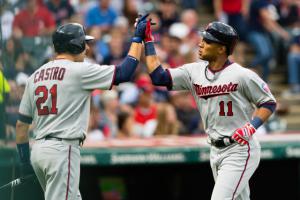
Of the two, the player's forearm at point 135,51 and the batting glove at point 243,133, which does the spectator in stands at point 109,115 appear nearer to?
the player's forearm at point 135,51

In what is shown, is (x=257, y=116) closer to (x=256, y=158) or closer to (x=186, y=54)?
(x=256, y=158)

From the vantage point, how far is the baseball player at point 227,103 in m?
7.03

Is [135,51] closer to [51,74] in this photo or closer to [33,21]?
[51,74]

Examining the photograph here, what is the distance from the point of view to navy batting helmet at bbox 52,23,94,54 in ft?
22.3

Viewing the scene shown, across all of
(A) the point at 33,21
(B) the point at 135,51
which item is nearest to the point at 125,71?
(B) the point at 135,51

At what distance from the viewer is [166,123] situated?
11320 millimetres

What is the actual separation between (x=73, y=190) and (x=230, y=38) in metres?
1.69

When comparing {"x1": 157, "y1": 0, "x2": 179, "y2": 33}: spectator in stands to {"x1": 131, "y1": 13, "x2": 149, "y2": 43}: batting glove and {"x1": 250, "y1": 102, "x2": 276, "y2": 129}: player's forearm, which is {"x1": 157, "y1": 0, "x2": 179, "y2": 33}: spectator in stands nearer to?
{"x1": 131, "y1": 13, "x2": 149, "y2": 43}: batting glove

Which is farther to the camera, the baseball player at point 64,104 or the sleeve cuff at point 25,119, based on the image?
the sleeve cuff at point 25,119

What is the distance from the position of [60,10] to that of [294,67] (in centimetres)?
446

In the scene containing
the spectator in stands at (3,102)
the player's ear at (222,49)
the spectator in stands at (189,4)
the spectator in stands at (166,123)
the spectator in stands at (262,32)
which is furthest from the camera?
the spectator in stands at (189,4)

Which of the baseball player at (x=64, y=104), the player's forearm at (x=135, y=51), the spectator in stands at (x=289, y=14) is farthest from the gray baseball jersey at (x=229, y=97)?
the spectator in stands at (x=289, y=14)

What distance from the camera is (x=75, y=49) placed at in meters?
6.85

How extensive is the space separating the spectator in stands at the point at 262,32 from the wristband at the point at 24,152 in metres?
6.88
